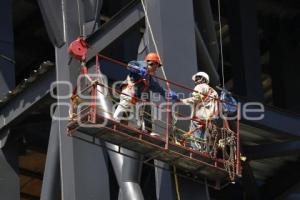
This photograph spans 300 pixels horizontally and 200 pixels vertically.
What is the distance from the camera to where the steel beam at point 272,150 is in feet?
81.8

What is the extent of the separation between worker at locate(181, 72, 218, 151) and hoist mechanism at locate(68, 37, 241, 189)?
0.23 feet

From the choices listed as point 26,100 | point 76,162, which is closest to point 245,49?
point 26,100

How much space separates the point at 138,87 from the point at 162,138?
0.96 meters

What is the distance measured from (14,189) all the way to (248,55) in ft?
22.9

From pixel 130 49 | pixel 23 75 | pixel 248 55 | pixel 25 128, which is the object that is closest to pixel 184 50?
pixel 130 49

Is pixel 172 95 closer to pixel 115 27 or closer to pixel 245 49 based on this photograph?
pixel 115 27

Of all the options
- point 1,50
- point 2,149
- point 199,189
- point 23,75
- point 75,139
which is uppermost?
point 23,75

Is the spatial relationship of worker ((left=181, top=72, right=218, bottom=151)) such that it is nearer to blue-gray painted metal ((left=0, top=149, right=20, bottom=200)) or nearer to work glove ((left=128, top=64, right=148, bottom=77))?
work glove ((left=128, top=64, right=148, bottom=77))

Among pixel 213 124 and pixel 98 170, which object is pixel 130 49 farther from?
pixel 213 124

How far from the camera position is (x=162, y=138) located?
1905 cm

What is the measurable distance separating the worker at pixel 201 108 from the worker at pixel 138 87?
0.78m

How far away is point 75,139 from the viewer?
71.7 ft

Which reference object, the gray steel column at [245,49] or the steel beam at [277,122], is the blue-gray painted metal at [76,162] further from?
the gray steel column at [245,49]

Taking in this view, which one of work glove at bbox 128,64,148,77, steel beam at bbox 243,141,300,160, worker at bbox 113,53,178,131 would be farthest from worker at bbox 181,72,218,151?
steel beam at bbox 243,141,300,160
